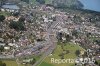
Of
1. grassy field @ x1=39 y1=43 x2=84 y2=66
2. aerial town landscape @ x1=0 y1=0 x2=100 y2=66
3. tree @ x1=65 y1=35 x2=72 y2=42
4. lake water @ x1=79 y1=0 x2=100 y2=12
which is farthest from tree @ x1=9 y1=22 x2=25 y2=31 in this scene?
→ lake water @ x1=79 y1=0 x2=100 y2=12

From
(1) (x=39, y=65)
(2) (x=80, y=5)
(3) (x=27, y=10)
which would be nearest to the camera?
(1) (x=39, y=65)

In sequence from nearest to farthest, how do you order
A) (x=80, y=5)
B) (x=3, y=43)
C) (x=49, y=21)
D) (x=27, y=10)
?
(x=3, y=43)
(x=49, y=21)
(x=27, y=10)
(x=80, y=5)

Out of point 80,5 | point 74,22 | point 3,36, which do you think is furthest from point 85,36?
point 80,5

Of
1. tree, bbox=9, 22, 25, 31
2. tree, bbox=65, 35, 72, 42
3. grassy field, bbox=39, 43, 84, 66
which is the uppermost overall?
tree, bbox=9, 22, 25, 31

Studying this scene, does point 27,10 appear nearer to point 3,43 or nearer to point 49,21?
point 49,21

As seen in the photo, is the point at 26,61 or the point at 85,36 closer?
the point at 26,61

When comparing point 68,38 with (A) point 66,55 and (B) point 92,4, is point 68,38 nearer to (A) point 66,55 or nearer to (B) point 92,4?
(A) point 66,55

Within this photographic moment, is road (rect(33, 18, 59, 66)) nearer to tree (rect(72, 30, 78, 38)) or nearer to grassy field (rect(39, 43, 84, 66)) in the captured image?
grassy field (rect(39, 43, 84, 66))

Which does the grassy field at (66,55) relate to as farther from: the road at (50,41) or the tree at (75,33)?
the tree at (75,33)
